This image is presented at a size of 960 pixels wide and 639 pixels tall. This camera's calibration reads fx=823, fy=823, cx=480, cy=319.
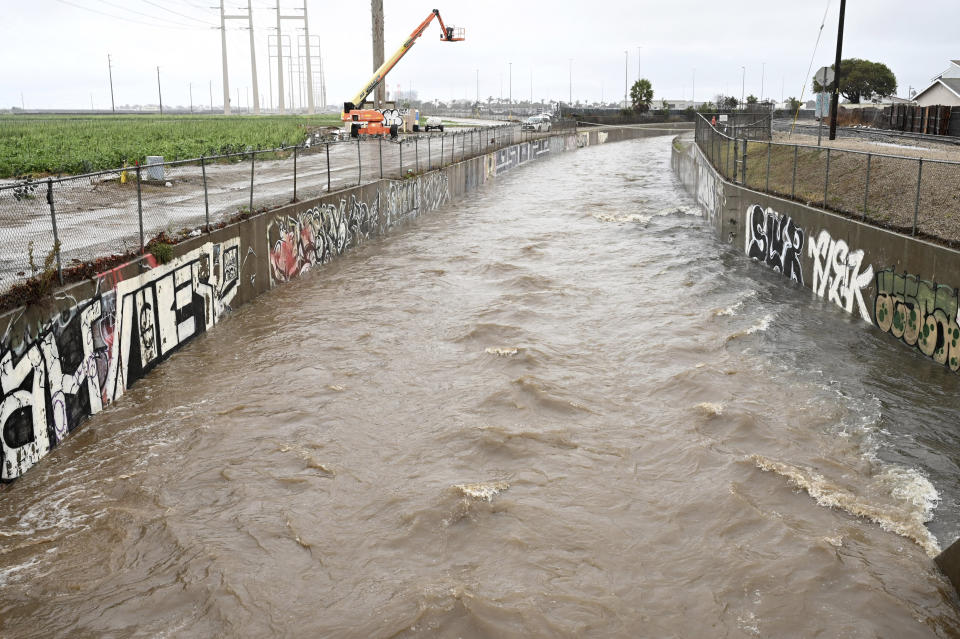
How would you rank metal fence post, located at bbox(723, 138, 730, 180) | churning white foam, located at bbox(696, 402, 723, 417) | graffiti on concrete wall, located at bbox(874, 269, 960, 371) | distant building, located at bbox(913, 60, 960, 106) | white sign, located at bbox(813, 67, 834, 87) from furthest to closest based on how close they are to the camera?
distant building, located at bbox(913, 60, 960, 106), metal fence post, located at bbox(723, 138, 730, 180), white sign, located at bbox(813, 67, 834, 87), graffiti on concrete wall, located at bbox(874, 269, 960, 371), churning white foam, located at bbox(696, 402, 723, 417)

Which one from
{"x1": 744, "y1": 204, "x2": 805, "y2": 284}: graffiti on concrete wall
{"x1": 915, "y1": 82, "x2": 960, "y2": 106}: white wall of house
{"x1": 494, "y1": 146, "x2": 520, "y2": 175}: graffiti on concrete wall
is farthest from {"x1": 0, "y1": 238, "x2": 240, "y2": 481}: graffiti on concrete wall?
{"x1": 915, "y1": 82, "x2": 960, "y2": 106}: white wall of house

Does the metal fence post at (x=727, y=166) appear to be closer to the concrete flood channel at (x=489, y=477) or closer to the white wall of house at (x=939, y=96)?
the concrete flood channel at (x=489, y=477)

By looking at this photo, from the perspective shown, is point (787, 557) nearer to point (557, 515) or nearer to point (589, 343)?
point (557, 515)

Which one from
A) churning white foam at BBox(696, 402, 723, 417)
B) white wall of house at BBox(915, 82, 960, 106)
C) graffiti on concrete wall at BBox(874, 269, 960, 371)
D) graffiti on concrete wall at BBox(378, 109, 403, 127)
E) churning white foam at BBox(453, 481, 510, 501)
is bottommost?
churning white foam at BBox(453, 481, 510, 501)

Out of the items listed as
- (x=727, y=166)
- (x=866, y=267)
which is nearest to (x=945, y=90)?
(x=727, y=166)

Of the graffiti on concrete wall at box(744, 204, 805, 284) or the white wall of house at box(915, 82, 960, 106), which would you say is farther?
the white wall of house at box(915, 82, 960, 106)

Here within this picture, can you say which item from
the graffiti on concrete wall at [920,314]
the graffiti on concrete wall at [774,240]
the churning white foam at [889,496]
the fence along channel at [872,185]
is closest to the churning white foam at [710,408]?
the churning white foam at [889,496]

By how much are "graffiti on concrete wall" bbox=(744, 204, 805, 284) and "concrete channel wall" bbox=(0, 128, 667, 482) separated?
11.6 m

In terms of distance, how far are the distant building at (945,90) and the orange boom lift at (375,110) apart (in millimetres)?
42069

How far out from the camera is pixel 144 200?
2039 centimetres

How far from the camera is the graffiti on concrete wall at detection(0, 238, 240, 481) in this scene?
30.9ft

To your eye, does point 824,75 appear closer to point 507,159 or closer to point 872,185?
point 872,185

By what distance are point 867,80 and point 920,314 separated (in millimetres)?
112491

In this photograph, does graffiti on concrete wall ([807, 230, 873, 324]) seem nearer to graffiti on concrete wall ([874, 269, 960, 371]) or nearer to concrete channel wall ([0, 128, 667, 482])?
graffiti on concrete wall ([874, 269, 960, 371])
